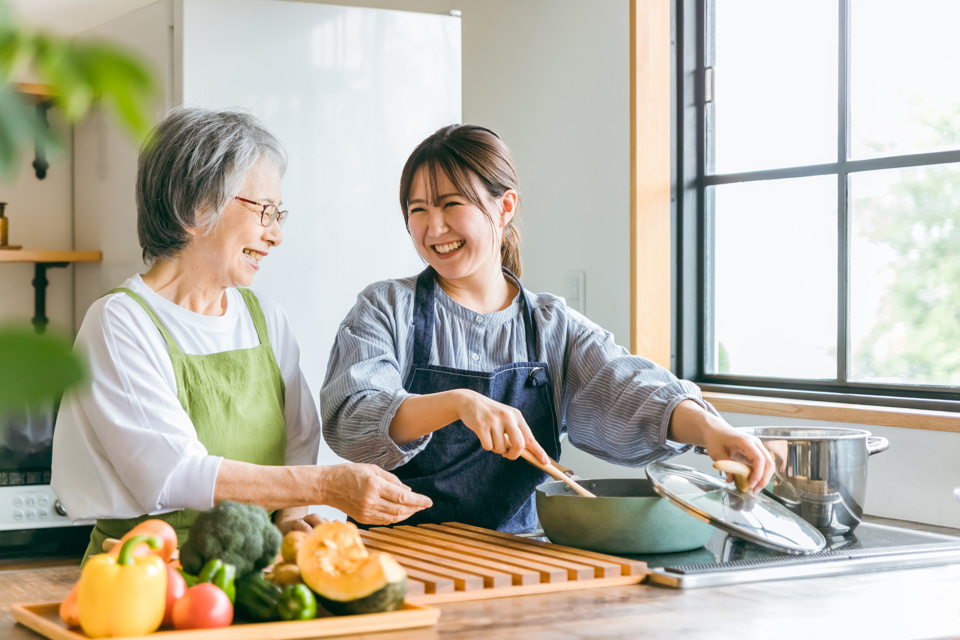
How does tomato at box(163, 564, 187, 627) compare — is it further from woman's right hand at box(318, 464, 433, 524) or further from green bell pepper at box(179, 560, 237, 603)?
woman's right hand at box(318, 464, 433, 524)

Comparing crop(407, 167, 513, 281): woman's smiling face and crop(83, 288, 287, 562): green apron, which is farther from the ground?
crop(407, 167, 513, 281): woman's smiling face

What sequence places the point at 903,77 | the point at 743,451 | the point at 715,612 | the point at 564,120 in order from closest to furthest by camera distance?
the point at 715,612
the point at 743,451
the point at 903,77
the point at 564,120

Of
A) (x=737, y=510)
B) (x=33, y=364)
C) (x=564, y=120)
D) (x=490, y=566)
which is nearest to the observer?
(x=33, y=364)

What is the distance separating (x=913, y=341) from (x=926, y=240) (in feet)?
0.78

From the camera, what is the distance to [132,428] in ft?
4.34

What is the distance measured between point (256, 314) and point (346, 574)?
0.83 m

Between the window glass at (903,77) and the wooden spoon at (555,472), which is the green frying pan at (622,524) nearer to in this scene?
the wooden spoon at (555,472)

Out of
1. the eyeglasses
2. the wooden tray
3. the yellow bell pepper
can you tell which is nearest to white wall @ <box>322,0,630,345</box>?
the eyeglasses

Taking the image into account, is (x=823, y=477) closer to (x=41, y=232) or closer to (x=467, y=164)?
(x=467, y=164)

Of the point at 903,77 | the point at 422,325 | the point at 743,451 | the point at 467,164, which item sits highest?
Answer: the point at 903,77

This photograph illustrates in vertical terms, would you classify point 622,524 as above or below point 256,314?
below

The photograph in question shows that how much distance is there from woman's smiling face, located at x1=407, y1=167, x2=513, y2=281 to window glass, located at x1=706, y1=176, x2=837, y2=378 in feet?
4.34

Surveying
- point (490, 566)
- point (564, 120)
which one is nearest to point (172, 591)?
point (490, 566)

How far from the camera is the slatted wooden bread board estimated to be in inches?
39.3
